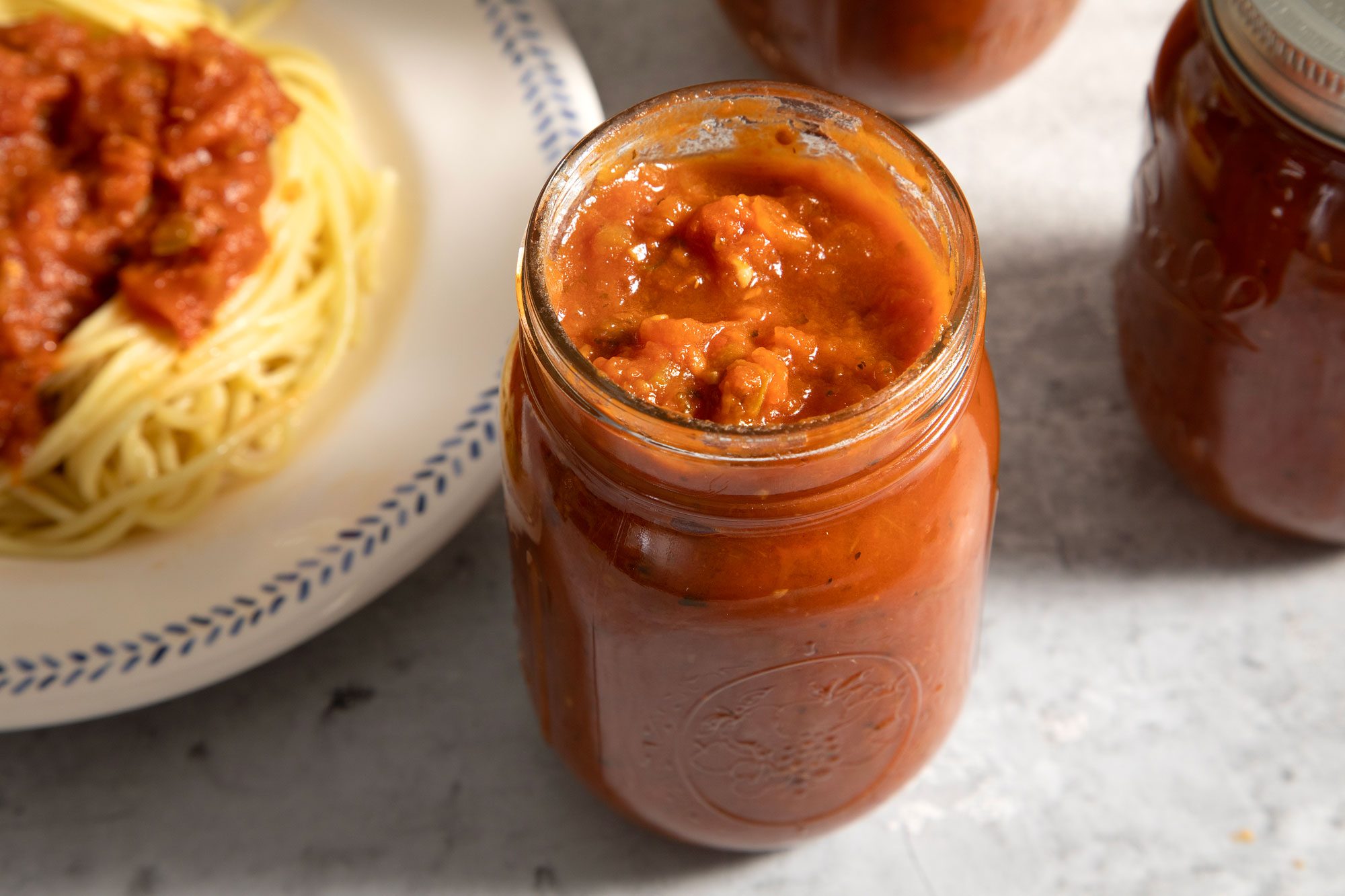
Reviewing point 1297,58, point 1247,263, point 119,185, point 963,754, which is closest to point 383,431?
point 119,185

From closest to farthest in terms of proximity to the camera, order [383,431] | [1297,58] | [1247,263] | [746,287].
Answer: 1. [746,287]
2. [1297,58]
3. [1247,263]
4. [383,431]

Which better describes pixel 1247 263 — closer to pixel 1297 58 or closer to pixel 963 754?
pixel 1297 58

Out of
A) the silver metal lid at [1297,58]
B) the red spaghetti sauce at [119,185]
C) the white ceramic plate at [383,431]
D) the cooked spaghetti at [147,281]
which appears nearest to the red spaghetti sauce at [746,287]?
the silver metal lid at [1297,58]

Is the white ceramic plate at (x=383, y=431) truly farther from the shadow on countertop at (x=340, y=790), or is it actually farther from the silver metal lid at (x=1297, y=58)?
the silver metal lid at (x=1297, y=58)

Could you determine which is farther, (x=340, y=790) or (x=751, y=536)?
(x=340, y=790)

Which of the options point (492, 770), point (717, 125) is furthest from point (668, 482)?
point (492, 770)

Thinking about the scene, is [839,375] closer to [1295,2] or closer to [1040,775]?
[1295,2]
